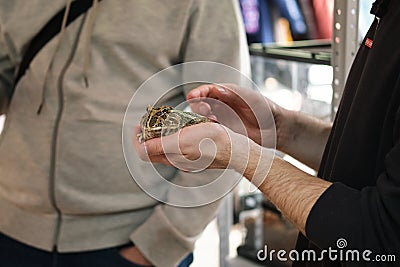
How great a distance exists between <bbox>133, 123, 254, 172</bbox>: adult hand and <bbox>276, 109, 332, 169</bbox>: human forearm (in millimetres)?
282

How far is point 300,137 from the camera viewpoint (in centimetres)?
124

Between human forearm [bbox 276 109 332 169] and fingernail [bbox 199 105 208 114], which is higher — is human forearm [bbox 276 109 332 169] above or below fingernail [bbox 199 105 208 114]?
below

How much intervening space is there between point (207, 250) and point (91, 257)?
1.48 m

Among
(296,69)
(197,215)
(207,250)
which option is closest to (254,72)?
(296,69)

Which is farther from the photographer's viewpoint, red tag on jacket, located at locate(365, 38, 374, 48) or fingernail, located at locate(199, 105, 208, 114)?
fingernail, located at locate(199, 105, 208, 114)

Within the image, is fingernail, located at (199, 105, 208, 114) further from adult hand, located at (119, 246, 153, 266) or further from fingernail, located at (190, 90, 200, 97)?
adult hand, located at (119, 246, 153, 266)

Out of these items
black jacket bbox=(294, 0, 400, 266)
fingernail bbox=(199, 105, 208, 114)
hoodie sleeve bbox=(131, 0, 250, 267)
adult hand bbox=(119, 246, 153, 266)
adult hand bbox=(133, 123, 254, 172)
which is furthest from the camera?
adult hand bbox=(119, 246, 153, 266)

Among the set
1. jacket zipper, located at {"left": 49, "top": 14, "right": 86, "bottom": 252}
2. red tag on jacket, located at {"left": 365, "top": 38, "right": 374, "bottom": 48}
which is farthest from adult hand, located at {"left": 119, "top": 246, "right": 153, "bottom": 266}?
red tag on jacket, located at {"left": 365, "top": 38, "right": 374, "bottom": 48}

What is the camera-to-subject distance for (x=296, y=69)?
248cm

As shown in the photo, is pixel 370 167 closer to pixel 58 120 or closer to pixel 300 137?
pixel 300 137

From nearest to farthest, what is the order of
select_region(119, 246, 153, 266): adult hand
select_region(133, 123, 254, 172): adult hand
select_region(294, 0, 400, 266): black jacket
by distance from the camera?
select_region(294, 0, 400, 266): black jacket
select_region(133, 123, 254, 172): adult hand
select_region(119, 246, 153, 266): adult hand

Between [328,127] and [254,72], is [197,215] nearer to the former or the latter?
[328,127]

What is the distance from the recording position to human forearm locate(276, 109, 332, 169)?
1.23m

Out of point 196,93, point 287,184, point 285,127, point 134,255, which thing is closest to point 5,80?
point 134,255
